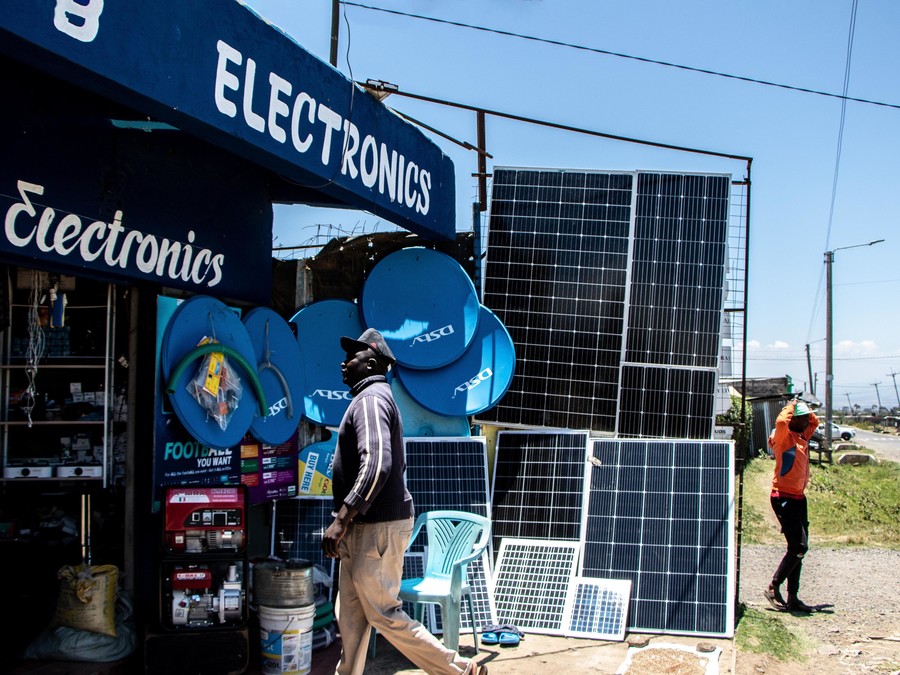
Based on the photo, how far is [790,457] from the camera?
743 centimetres

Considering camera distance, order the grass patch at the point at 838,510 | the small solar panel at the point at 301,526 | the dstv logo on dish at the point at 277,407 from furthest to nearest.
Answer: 1. the grass patch at the point at 838,510
2. the small solar panel at the point at 301,526
3. the dstv logo on dish at the point at 277,407

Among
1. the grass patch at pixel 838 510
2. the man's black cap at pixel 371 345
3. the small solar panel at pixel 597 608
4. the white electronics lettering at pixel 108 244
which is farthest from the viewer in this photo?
the grass patch at pixel 838 510

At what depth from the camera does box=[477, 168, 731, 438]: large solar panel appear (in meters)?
7.63

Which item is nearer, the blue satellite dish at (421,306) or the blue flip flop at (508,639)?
the blue flip flop at (508,639)

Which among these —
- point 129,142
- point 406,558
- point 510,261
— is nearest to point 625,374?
point 510,261

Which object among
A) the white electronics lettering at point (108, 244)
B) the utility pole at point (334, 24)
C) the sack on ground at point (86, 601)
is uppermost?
the utility pole at point (334, 24)

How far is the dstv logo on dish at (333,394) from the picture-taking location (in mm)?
7484

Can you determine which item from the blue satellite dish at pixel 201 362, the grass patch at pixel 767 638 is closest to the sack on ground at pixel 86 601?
the blue satellite dish at pixel 201 362

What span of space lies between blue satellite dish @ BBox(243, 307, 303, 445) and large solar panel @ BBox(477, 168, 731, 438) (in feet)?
5.84

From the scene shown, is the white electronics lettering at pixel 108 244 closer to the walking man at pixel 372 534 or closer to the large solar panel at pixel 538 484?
the walking man at pixel 372 534

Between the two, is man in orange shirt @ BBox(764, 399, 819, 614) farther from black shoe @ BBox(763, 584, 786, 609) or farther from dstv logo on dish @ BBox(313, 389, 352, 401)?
dstv logo on dish @ BBox(313, 389, 352, 401)

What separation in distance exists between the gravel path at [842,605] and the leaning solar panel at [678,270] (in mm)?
2318

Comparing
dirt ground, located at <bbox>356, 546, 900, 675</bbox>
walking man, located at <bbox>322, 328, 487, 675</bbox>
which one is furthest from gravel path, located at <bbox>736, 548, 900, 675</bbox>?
walking man, located at <bbox>322, 328, 487, 675</bbox>

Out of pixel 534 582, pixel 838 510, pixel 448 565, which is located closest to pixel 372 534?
pixel 448 565
